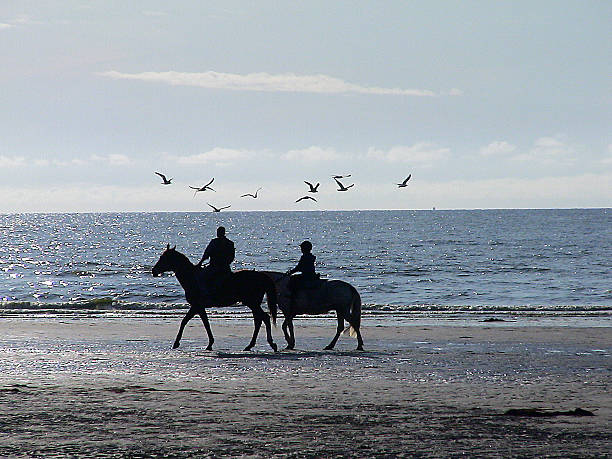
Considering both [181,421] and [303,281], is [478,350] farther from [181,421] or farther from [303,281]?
[181,421]

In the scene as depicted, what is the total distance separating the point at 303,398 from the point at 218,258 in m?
7.63

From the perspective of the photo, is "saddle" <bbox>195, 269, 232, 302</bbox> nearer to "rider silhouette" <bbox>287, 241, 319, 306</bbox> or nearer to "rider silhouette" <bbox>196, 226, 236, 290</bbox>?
"rider silhouette" <bbox>196, 226, 236, 290</bbox>

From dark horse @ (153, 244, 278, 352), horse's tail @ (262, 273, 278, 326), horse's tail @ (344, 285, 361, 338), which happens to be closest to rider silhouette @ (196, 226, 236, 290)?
dark horse @ (153, 244, 278, 352)

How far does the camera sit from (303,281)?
20859 millimetres

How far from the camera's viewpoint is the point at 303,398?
1309 centimetres

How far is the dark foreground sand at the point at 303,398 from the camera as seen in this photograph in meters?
9.99

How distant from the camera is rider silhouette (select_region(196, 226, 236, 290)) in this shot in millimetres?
20094

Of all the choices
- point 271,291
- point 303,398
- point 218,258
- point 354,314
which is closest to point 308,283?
point 271,291

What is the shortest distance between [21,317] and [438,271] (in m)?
40.7

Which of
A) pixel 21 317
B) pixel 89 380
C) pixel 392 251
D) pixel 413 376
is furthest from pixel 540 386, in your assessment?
pixel 392 251

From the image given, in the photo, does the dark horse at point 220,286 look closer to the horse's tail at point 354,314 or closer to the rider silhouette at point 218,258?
the rider silhouette at point 218,258

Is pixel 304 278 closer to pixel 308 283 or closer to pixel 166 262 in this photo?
pixel 308 283

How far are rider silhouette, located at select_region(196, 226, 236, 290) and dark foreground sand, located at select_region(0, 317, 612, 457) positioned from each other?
159cm

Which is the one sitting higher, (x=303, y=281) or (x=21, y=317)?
(x=303, y=281)
